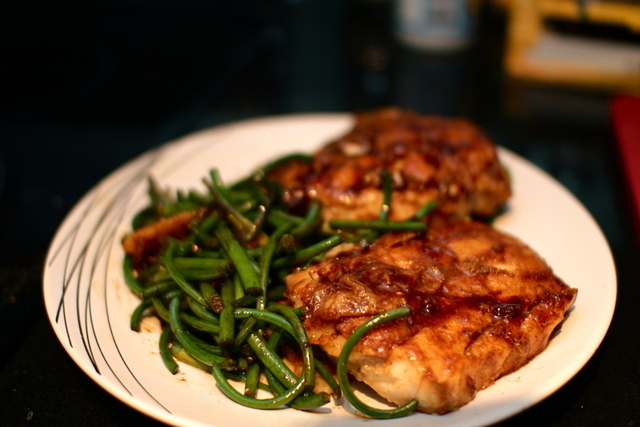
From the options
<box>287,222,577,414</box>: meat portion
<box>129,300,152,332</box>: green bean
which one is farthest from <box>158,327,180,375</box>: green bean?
<box>287,222,577,414</box>: meat portion

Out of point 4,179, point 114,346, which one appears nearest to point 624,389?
point 114,346

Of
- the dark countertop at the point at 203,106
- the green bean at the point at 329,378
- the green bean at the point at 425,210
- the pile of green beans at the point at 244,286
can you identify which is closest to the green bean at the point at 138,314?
the pile of green beans at the point at 244,286

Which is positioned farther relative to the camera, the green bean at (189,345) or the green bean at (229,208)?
the green bean at (229,208)

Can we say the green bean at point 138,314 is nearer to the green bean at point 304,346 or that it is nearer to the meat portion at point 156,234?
the meat portion at point 156,234

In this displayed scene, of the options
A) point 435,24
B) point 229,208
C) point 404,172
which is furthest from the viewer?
point 435,24

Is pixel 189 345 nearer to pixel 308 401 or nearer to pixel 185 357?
pixel 185 357

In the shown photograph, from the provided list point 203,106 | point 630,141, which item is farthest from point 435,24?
point 630,141
